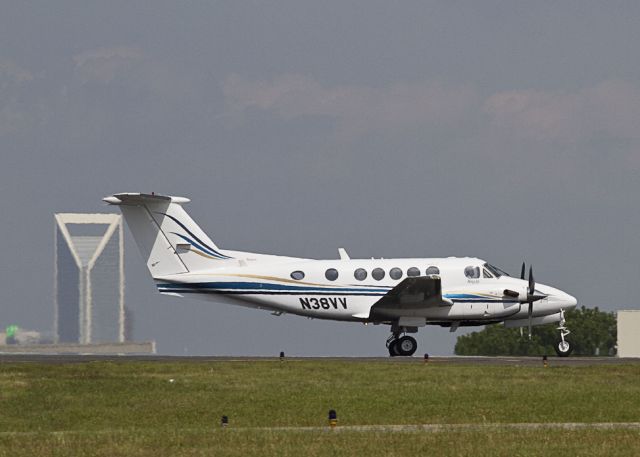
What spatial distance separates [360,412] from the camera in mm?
31703

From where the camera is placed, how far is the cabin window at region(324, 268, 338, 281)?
49.0 metres

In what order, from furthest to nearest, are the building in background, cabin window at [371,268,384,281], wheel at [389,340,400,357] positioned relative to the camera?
the building in background → wheel at [389,340,400,357] → cabin window at [371,268,384,281]

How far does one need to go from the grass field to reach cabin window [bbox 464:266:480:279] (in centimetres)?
627

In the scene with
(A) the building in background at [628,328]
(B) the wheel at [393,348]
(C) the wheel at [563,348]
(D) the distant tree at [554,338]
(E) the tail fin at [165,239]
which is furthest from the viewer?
(D) the distant tree at [554,338]

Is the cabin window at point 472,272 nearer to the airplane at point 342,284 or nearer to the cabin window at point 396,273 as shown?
the airplane at point 342,284

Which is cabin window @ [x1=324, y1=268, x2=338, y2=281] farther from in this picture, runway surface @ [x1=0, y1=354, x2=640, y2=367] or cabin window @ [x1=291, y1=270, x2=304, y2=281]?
runway surface @ [x1=0, y1=354, x2=640, y2=367]

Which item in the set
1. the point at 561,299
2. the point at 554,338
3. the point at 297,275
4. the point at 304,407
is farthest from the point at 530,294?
the point at 554,338

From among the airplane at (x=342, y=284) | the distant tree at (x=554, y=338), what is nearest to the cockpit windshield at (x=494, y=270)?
the airplane at (x=342, y=284)

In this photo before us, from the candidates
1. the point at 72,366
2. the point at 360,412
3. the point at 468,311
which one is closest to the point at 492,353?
the point at 468,311

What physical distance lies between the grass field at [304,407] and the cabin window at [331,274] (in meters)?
5.30

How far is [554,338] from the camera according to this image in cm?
11131

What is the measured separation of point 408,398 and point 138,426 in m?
7.22

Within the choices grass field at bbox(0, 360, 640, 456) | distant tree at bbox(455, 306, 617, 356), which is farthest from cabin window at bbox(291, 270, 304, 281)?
distant tree at bbox(455, 306, 617, 356)

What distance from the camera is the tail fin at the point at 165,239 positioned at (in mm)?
50125
